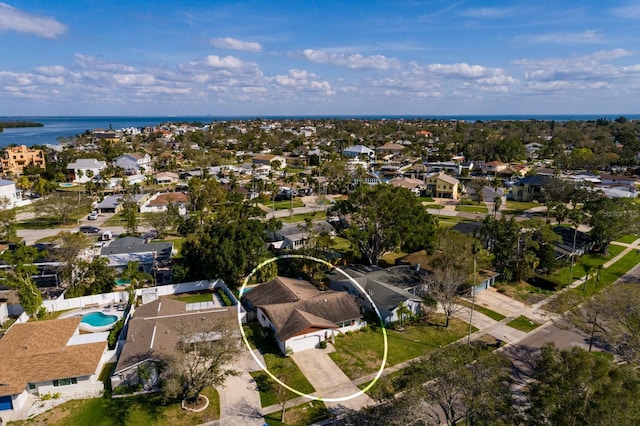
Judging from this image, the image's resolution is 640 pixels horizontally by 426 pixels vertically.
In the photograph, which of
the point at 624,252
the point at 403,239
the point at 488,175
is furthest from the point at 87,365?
the point at 488,175

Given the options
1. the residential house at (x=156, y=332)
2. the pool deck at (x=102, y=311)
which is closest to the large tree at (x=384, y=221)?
the residential house at (x=156, y=332)

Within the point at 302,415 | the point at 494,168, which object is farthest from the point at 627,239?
the point at 494,168

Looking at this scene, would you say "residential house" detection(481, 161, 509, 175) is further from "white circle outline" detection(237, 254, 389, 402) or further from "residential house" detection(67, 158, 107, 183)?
"residential house" detection(67, 158, 107, 183)

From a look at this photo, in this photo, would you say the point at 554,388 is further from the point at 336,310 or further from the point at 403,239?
the point at 403,239

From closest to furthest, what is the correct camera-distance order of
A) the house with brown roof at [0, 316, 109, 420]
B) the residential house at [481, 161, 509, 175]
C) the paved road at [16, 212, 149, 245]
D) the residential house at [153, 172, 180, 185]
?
1. the house with brown roof at [0, 316, 109, 420]
2. the paved road at [16, 212, 149, 245]
3. the residential house at [153, 172, 180, 185]
4. the residential house at [481, 161, 509, 175]

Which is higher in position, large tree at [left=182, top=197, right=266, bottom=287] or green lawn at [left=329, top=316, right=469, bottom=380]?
large tree at [left=182, top=197, right=266, bottom=287]

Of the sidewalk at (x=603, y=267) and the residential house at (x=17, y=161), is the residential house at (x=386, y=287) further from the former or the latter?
the residential house at (x=17, y=161)

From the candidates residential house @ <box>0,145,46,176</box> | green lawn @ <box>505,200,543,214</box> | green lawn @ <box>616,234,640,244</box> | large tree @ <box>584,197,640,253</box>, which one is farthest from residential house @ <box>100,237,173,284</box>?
residential house @ <box>0,145,46,176</box>
